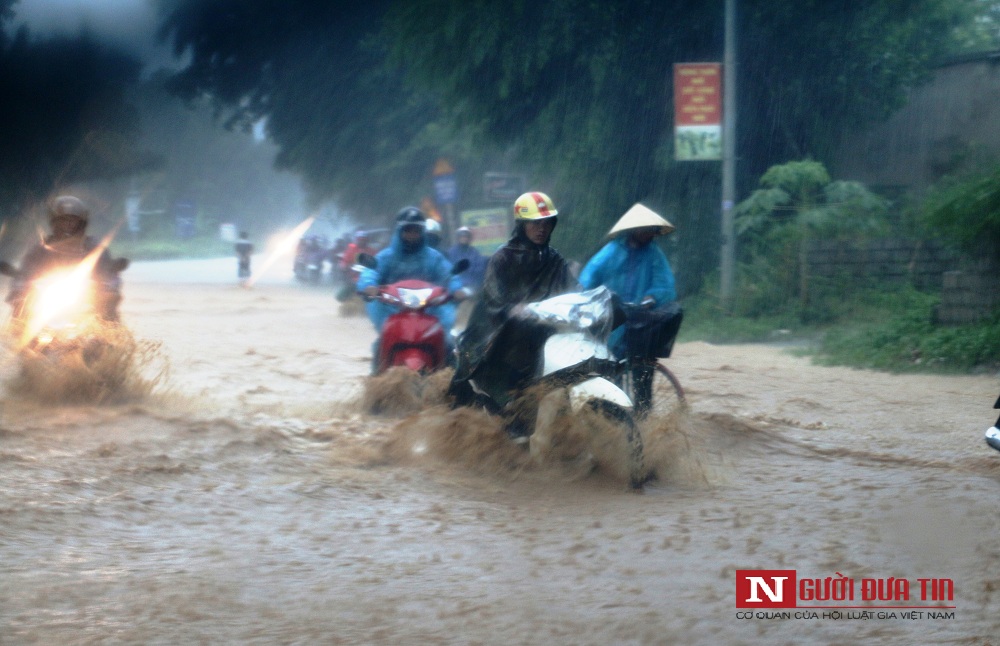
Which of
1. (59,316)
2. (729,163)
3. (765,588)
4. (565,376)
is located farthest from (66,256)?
(729,163)

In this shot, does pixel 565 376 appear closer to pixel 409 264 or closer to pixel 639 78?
pixel 409 264

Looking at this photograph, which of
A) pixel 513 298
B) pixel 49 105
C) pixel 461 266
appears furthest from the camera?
pixel 49 105

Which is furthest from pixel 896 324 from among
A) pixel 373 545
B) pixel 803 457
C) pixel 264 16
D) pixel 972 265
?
pixel 264 16

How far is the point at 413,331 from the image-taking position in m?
8.64

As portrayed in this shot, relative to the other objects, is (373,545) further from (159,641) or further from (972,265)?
(972,265)

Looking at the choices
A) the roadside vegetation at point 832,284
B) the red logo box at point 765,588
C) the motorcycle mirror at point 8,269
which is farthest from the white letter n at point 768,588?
the roadside vegetation at point 832,284

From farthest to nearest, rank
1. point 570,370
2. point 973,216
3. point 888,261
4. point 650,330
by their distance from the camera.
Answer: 1. point 888,261
2. point 973,216
3. point 650,330
4. point 570,370

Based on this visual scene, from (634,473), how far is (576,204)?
1615cm

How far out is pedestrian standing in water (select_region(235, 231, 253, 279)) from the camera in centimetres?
3231

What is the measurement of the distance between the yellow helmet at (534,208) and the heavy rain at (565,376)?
0.02m

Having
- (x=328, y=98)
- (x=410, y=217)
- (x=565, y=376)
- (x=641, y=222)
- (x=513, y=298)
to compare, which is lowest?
(x=565, y=376)

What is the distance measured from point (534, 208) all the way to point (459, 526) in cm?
184

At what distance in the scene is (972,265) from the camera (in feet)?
44.2

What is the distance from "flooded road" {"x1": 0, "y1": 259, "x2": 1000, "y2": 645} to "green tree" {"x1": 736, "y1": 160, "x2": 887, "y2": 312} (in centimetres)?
783
